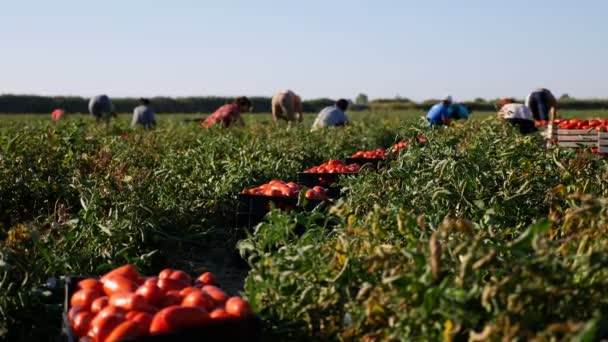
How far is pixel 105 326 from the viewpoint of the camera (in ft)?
10.3

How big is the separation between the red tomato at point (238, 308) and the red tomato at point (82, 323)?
604 millimetres

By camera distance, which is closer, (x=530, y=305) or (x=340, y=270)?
(x=530, y=305)

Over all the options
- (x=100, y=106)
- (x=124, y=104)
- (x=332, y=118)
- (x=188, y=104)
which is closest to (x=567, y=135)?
(x=332, y=118)

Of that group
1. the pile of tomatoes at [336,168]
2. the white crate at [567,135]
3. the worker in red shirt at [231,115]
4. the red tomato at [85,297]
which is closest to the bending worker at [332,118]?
the worker in red shirt at [231,115]

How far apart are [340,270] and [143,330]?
2.72 ft

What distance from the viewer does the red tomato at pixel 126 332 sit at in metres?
3.01

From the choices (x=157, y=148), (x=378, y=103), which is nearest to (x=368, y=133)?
(x=157, y=148)

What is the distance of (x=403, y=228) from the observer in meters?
3.51

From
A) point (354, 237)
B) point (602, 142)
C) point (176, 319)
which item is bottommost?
point (176, 319)

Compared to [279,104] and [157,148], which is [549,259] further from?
[279,104]

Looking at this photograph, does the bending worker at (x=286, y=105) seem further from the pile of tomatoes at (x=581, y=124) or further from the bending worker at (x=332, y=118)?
the pile of tomatoes at (x=581, y=124)

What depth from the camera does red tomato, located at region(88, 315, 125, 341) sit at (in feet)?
10.2

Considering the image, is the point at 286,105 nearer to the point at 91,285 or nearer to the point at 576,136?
the point at 576,136

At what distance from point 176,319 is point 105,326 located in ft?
0.96
